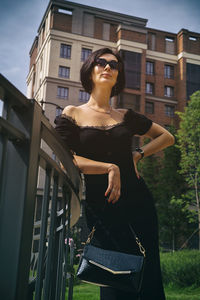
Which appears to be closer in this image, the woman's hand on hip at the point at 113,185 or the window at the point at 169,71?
the woman's hand on hip at the point at 113,185

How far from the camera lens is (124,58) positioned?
84.7 ft

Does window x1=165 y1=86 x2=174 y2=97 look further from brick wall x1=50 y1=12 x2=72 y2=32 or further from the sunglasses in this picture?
the sunglasses

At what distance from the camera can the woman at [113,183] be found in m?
1.97

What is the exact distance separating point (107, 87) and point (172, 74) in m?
26.8

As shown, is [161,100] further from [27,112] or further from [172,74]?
[27,112]

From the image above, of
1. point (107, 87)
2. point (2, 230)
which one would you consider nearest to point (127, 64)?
point (107, 87)

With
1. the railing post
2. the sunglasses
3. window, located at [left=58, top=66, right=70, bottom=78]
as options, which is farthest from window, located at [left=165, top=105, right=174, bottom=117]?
the railing post

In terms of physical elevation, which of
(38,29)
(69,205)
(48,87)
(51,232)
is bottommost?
(51,232)

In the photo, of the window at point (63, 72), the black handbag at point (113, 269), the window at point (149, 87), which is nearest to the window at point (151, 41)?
the window at point (149, 87)

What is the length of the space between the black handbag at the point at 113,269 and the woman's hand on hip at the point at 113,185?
0.33 meters

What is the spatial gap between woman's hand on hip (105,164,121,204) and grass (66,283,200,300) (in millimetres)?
4680

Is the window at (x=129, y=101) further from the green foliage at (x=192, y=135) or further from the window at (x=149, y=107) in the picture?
the green foliage at (x=192, y=135)

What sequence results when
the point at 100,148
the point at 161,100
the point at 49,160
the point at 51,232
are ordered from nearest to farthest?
the point at 49,160, the point at 51,232, the point at 100,148, the point at 161,100

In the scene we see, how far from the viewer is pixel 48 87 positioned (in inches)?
963
